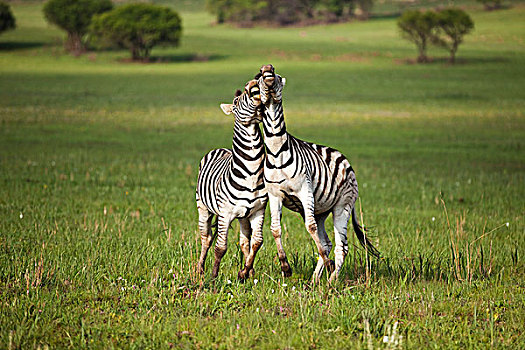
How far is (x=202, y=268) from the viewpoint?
777 cm

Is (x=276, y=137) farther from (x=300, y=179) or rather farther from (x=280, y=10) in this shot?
(x=280, y=10)

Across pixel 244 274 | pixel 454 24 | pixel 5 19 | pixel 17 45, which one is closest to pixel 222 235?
pixel 244 274

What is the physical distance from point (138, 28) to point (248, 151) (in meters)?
80.2

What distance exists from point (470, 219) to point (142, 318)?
8.66 metres

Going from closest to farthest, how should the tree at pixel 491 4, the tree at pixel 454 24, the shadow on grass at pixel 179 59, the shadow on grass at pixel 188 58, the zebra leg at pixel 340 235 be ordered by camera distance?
the zebra leg at pixel 340 235
the tree at pixel 454 24
the shadow on grass at pixel 179 59
the shadow on grass at pixel 188 58
the tree at pixel 491 4

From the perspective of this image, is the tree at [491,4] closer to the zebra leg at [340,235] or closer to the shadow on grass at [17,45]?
the shadow on grass at [17,45]

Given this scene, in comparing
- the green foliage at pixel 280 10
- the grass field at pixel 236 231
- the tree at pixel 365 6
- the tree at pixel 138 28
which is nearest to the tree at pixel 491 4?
the tree at pixel 365 6

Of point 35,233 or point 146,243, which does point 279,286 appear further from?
point 35,233

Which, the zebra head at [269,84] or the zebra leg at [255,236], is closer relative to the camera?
the zebra head at [269,84]

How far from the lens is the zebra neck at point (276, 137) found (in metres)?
6.73

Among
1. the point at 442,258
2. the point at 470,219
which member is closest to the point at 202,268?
the point at 442,258

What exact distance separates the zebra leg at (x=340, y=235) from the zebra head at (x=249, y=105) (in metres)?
1.48

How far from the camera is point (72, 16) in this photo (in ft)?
306

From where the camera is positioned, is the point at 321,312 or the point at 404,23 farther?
the point at 404,23
